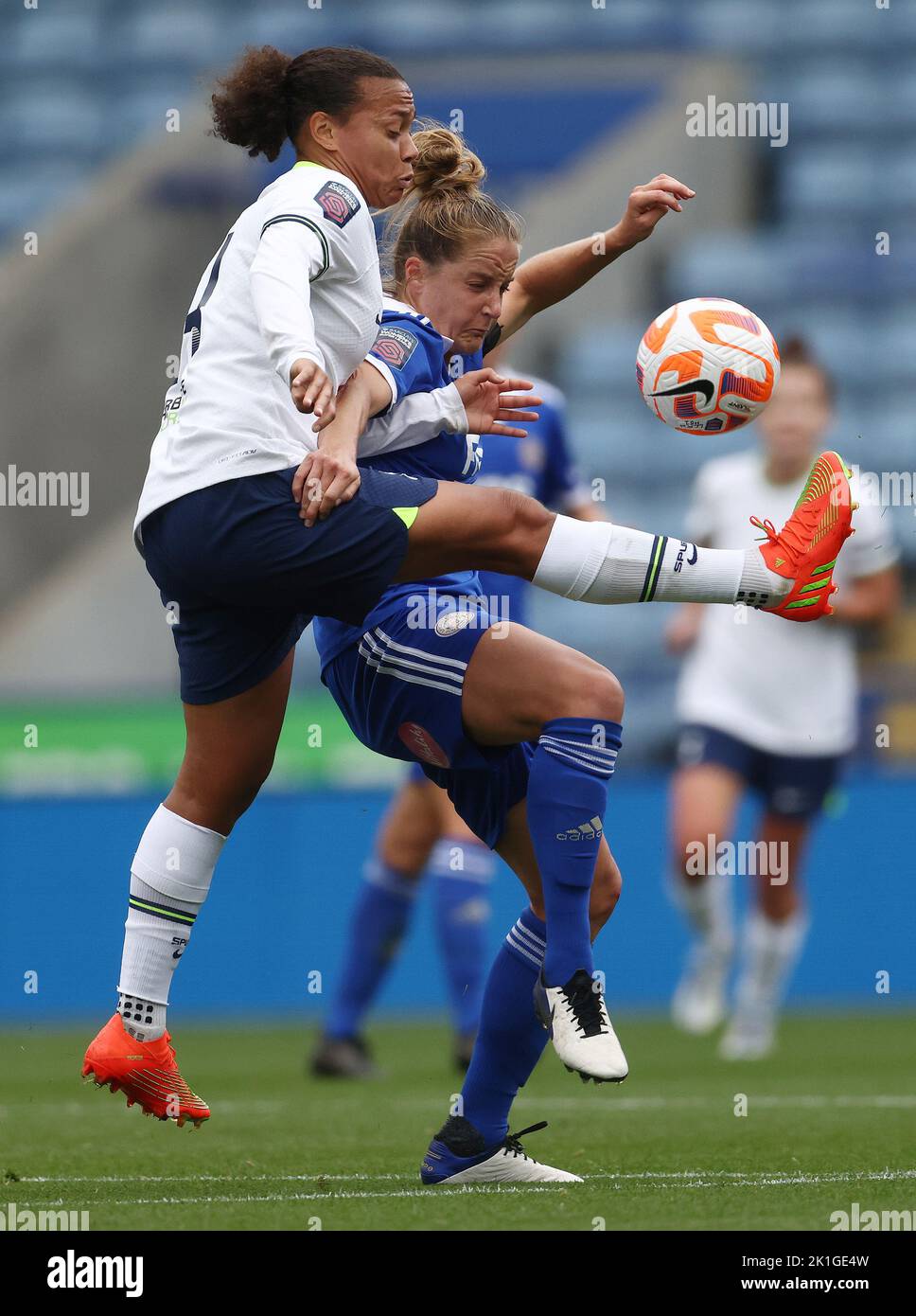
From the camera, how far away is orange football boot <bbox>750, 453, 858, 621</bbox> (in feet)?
11.6

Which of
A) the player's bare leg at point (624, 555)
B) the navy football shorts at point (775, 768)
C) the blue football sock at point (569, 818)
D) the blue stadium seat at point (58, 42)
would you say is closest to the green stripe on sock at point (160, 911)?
the blue football sock at point (569, 818)

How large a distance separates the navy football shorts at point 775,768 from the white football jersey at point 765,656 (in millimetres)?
33

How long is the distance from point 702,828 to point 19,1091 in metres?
2.49

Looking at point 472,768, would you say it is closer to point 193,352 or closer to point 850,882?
point 193,352

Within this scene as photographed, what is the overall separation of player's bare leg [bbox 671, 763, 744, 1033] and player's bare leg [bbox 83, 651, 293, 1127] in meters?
3.37

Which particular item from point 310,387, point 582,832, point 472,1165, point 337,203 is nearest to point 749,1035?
point 472,1165

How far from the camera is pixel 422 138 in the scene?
4.16 meters

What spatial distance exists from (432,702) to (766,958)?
384 cm

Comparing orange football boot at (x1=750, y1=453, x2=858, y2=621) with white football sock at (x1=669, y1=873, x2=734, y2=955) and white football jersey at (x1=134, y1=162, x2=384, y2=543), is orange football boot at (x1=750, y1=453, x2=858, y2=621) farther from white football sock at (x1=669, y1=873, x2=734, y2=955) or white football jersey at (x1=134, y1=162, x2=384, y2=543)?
white football sock at (x1=669, y1=873, x2=734, y2=955)

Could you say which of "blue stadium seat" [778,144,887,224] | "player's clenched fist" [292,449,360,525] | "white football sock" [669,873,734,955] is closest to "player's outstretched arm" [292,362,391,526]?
"player's clenched fist" [292,449,360,525]

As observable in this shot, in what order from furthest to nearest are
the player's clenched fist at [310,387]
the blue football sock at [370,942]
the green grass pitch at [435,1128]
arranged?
the blue football sock at [370,942]
the green grass pitch at [435,1128]
the player's clenched fist at [310,387]

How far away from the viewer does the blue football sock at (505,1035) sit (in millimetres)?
3803

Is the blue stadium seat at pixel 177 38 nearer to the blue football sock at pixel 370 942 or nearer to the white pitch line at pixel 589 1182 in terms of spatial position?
the blue football sock at pixel 370 942

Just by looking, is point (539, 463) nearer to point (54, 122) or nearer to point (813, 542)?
point (813, 542)
